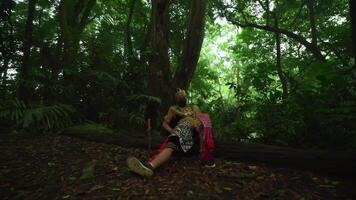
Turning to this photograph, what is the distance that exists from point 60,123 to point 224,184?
4142 mm

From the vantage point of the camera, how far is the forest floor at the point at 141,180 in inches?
152

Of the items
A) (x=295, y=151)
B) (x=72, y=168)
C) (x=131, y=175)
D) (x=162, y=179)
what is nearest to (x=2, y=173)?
(x=72, y=168)

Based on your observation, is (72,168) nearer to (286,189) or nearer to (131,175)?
(131,175)

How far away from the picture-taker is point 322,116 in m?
5.16

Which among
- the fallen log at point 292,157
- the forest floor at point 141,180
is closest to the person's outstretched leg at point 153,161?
the forest floor at point 141,180

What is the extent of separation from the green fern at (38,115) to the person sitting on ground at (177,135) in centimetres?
272

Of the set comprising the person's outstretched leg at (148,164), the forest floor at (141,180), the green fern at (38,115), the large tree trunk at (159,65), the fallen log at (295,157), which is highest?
the large tree trunk at (159,65)

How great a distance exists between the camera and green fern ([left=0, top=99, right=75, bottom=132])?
6.38 meters

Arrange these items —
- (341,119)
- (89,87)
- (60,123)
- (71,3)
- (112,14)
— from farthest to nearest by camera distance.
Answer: (112,14), (71,3), (89,87), (60,123), (341,119)

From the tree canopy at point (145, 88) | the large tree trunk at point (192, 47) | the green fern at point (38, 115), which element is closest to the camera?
the tree canopy at point (145, 88)

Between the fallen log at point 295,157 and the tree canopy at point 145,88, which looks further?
the tree canopy at point 145,88

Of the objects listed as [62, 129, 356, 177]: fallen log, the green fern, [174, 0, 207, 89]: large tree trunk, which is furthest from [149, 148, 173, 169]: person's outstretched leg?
[174, 0, 207, 89]: large tree trunk

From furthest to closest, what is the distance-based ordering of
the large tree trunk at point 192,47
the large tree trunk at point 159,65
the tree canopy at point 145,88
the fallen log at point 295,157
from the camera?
the large tree trunk at point 192,47
the large tree trunk at point 159,65
the tree canopy at point 145,88
the fallen log at point 295,157

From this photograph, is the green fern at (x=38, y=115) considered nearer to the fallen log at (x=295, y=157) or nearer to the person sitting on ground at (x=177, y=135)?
the person sitting on ground at (x=177, y=135)
